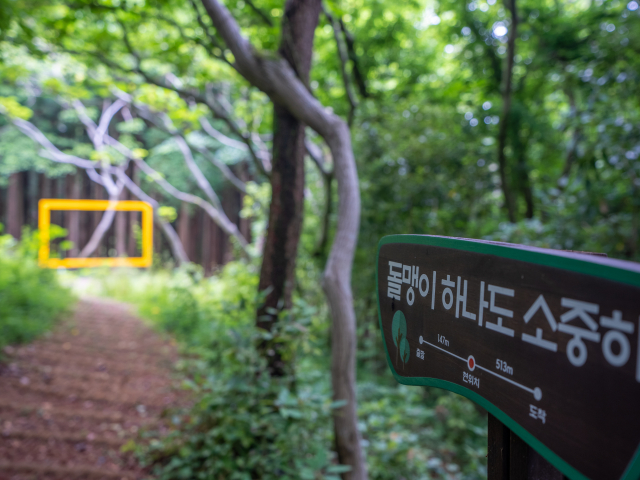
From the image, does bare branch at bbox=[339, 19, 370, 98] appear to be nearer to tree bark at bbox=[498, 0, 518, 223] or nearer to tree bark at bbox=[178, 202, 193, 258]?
tree bark at bbox=[498, 0, 518, 223]

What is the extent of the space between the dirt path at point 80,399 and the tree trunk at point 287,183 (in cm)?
153

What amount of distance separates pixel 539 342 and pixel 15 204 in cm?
1374

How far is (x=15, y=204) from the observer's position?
37.5 ft

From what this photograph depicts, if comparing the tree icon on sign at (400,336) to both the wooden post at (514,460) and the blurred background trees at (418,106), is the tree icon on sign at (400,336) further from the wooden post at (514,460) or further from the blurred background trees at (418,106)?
the blurred background trees at (418,106)

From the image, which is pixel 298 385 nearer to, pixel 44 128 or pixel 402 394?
pixel 402 394

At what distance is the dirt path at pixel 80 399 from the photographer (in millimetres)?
2906

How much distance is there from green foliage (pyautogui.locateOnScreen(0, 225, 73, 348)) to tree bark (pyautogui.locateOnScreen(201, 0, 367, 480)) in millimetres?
3838

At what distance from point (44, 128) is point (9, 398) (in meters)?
9.94

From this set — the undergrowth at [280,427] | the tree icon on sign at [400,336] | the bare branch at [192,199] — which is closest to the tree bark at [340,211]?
the undergrowth at [280,427]

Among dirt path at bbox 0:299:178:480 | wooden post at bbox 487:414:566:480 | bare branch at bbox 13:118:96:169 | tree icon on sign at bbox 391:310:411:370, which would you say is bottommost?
dirt path at bbox 0:299:178:480

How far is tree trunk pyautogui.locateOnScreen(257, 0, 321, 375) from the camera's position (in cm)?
297

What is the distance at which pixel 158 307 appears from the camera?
22.4ft

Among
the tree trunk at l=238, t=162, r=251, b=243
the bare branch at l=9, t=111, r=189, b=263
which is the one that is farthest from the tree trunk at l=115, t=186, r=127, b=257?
the tree trunk at l=238, t=162, r=251, b=243

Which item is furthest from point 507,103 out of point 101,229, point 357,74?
point 101,229
